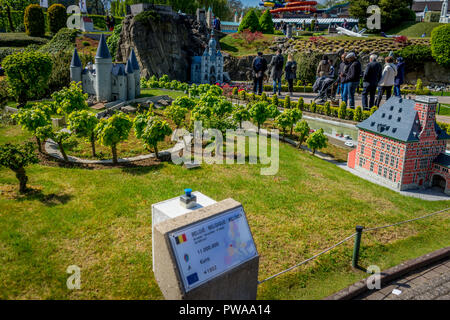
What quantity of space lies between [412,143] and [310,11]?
80.8 meters

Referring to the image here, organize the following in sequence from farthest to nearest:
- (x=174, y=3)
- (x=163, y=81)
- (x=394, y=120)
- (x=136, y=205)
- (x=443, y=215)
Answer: (x=174, y=3), (x=163, y=81), (x=394, y=120), (x=443, y=215), (x=136, y=205)

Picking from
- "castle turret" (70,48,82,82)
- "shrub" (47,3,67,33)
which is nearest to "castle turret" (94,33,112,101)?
"castle turret" (70,48,82,82)

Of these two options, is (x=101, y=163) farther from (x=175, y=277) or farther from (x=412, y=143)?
(x=412, y=143)

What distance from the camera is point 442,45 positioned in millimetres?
43812

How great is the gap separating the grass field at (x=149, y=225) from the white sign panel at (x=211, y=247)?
189cm

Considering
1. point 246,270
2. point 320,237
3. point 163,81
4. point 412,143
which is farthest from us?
point 163,81

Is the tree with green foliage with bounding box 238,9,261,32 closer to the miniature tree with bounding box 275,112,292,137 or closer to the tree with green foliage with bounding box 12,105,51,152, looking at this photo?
the miniature tree with bounding box 275,112,292,137

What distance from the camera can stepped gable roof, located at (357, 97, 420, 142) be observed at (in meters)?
14.2

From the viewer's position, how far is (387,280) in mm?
8945

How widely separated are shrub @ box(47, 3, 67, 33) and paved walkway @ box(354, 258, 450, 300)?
59.7 m

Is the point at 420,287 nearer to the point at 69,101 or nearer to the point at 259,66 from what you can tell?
the point at 69,101

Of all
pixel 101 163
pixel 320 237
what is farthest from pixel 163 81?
pixel 320 237

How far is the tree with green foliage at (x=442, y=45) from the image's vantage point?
43.6 meters

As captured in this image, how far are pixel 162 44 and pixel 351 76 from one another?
94.1 ft
